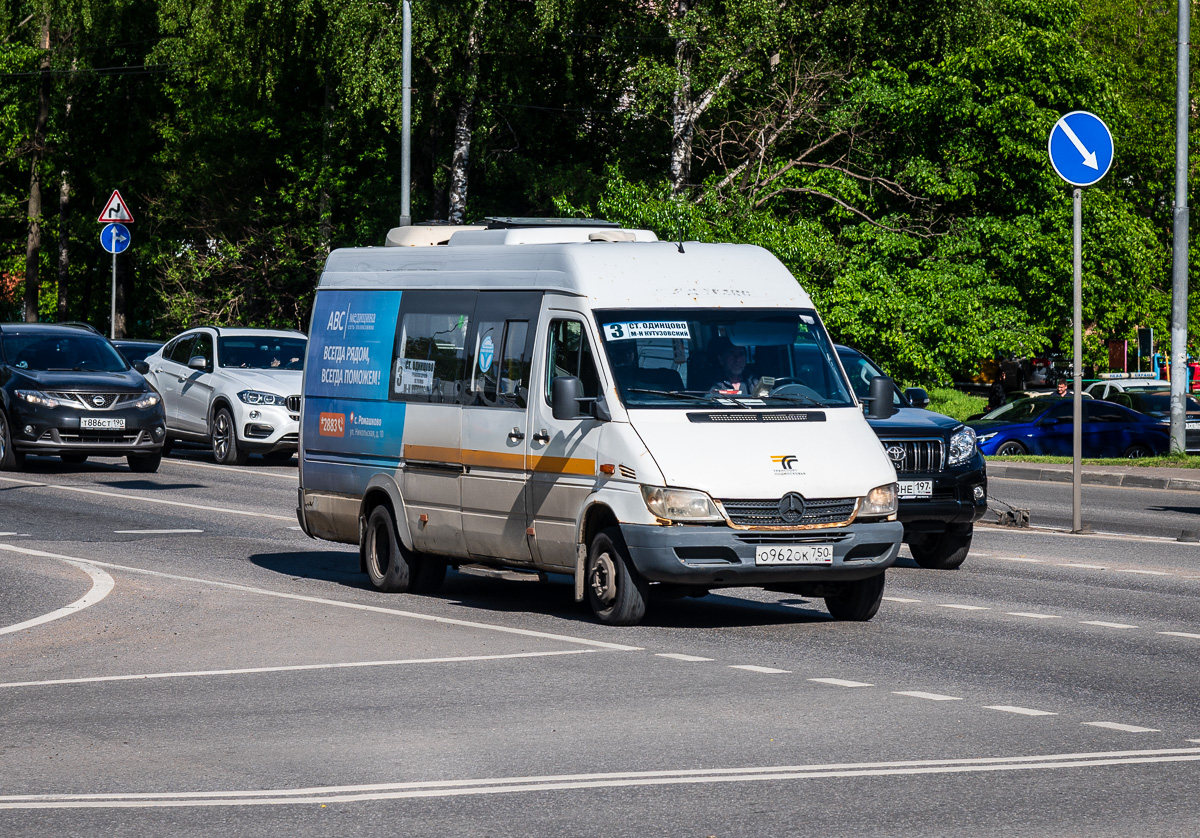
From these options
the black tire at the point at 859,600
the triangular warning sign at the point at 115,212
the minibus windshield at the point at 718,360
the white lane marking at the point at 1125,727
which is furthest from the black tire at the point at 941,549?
the triangular warning sign at the point at 115,212

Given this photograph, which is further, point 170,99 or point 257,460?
point 170,99

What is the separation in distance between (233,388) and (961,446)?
1356cm

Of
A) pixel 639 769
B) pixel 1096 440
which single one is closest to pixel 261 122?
pixel 1096 440

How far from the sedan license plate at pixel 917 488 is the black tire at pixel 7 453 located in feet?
44.2

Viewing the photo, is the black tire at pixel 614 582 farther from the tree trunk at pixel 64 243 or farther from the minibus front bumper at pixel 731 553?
the tree trunk at pixel 64 243

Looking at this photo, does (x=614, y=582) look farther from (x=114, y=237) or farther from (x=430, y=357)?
A: (x=114, y=237)

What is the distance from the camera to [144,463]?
2398 cm

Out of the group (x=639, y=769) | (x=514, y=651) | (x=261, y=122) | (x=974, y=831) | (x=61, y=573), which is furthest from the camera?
(x=261, y=122)

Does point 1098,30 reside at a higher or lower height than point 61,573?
higher

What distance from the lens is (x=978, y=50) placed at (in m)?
37.4

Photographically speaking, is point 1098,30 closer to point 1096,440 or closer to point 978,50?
point 978,50

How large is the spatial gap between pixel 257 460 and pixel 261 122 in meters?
18.4

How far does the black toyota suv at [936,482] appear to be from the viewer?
45.7ft

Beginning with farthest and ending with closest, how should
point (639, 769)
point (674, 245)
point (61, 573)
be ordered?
point (61, 573), point (674, 245), point (639, 769)
